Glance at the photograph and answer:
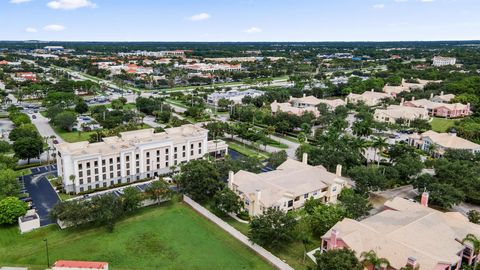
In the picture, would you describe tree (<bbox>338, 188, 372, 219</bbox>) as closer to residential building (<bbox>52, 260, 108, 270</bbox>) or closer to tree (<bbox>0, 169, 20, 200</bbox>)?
residential building (<bbox>52, 260, 108, 270</bbox>)

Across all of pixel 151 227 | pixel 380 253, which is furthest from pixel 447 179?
pixel 151 227

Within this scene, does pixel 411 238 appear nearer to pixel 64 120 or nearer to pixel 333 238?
pixel 333 238

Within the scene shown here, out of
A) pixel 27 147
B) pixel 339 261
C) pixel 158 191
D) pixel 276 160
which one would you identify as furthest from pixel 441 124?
pixel 27 147

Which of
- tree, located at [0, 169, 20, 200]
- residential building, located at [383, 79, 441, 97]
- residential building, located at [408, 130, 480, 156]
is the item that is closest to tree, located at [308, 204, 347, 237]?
tree, located at [0, 169, 20, 200]

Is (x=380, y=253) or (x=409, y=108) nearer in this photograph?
(x=380, y=253)

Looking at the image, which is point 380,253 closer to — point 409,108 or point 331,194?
point 331,194

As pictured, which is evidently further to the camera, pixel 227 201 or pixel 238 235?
pixel 227 201
